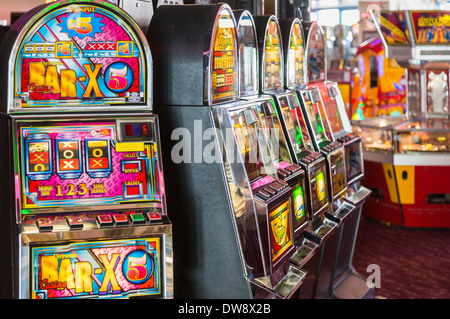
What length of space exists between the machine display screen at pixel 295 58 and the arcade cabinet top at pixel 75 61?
1783mm

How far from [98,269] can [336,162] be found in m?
2.32

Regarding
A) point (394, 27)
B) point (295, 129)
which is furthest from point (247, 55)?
point (394, 27)

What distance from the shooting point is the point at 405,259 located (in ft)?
18.1

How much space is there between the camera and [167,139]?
3117mm

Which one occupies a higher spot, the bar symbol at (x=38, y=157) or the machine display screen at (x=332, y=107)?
the machine display screen at (x=332, y=107)

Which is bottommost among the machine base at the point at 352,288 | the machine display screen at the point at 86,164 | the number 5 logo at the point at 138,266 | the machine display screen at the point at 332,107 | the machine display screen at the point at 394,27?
the machine base at the point at 352,288

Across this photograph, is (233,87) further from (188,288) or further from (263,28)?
(188,288)

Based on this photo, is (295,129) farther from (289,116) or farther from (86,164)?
(86,164)

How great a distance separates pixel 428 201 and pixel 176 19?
4.14m

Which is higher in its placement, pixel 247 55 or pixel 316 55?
pixel 316 55

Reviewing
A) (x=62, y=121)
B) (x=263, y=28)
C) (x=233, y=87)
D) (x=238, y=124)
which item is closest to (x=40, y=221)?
(x=62, y=121)

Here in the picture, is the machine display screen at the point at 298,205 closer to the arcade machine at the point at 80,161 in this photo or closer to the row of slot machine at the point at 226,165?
the row of slot machine at the point at 226,165

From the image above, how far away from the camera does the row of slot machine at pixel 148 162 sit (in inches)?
98.8

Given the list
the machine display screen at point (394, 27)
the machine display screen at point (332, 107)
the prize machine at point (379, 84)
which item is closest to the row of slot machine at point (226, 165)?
the machine display screen at point (332, 107)
